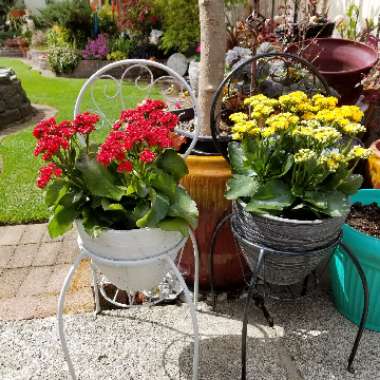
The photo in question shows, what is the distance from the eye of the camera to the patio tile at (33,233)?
108 inches

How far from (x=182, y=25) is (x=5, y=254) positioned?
591cm

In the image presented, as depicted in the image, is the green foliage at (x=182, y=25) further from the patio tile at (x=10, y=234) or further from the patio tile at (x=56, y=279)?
the patio tile at (x=56, y=279)

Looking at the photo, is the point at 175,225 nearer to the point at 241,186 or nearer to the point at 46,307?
the point at 241,186

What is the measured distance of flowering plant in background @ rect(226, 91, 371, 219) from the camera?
1.50m

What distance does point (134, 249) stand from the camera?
57.6 inches

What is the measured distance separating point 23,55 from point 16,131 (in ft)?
22.3

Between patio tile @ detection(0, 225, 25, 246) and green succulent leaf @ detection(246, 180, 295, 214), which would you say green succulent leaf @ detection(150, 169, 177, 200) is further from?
patio tile @ detection(0, 225, 25, 246)

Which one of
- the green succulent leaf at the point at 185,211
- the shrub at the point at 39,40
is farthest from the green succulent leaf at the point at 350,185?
the shrub at the point at 39,40

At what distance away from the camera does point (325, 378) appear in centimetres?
174

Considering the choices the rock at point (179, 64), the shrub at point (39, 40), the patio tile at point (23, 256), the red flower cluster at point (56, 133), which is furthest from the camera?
the shrub at point (39, 40)

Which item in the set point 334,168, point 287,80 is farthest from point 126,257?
point 287,80

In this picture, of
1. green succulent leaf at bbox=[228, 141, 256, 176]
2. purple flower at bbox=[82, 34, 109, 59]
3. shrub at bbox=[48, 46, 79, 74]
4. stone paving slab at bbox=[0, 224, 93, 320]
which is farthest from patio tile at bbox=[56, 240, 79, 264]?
purple flower at bbox=[82, 34, 109, 59]

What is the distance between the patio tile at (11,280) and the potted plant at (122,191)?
3.18 feet

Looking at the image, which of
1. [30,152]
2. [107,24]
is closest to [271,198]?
[30,152]
